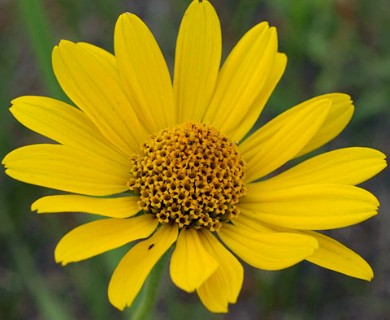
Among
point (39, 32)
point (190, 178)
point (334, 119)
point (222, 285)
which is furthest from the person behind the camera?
point (39, 32)

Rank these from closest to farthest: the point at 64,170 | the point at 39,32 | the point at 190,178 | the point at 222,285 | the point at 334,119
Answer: the point at 222,285, the point at 64,170, the point at 190,178, the point at 334,119, the point at 39,32

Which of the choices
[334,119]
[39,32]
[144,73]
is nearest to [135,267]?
[144,73]

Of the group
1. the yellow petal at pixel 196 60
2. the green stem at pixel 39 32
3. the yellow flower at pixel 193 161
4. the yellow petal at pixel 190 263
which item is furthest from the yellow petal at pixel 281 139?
the green stem at pixel 39 32

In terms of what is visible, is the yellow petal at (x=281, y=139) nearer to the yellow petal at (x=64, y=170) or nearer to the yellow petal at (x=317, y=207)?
the yellow petal at (x=317, y=207)

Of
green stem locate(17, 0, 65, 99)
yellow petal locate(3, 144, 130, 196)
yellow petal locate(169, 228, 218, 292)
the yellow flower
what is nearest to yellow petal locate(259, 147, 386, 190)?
the yellow flower

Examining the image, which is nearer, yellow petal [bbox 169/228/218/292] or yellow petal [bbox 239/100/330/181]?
yellow petal [bbox 169/228/218/292]

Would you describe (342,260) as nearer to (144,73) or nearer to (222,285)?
(222,285)

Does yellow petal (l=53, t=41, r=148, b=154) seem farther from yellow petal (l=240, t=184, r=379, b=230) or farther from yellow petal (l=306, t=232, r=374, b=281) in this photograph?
yellow petal (l=306, t=232, r=374, b=281)

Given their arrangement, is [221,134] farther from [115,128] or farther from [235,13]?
[235,13]
